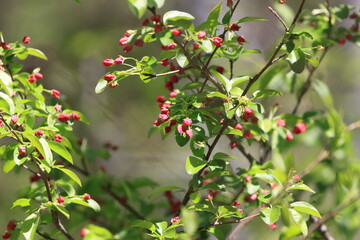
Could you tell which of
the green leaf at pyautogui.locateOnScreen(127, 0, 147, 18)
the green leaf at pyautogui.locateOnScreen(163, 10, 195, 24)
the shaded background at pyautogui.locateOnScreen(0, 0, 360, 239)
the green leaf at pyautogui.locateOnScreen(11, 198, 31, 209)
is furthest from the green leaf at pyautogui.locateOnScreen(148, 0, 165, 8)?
the shaded background at pyautogui.locateOnScreen(0, 0, 360, 239)

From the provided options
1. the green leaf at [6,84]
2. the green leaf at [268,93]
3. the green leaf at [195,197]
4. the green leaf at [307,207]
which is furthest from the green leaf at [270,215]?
the green leaf at [6,84]

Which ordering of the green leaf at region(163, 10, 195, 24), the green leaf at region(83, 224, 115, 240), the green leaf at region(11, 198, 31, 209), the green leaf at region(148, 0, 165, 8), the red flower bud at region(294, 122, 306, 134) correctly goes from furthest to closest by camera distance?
1. the red flower bud at region(294, 122, 306, 134)
2. the green leaf at region(11, 198, 31, 209)
3. the green leaf at region(163, 10, 195, 24)
4. the green leaf at region(148, 0, 165, 8)
5. the green leaf at region(83, 224, 115, 240)

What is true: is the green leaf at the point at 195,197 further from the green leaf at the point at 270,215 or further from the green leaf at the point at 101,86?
the green leaf at the point at 101,86

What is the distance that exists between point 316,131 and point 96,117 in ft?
7.66

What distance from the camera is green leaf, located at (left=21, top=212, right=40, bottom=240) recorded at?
1386 mm

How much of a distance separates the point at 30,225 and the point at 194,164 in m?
0.44

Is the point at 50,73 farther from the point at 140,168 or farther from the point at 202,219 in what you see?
the point at 202,219

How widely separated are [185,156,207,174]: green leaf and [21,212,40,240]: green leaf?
406 millimetres

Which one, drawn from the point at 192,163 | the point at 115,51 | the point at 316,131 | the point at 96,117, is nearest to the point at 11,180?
the point at 96,117

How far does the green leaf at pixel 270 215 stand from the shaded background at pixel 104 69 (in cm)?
224

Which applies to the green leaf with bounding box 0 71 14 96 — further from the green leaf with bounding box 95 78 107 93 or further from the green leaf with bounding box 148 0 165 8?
the green leaf with bounding box 148 0 165 8

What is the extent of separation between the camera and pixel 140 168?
4.84 m

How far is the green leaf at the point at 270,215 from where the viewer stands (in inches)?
53.1

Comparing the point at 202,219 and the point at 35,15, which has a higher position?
the point at 202,219
